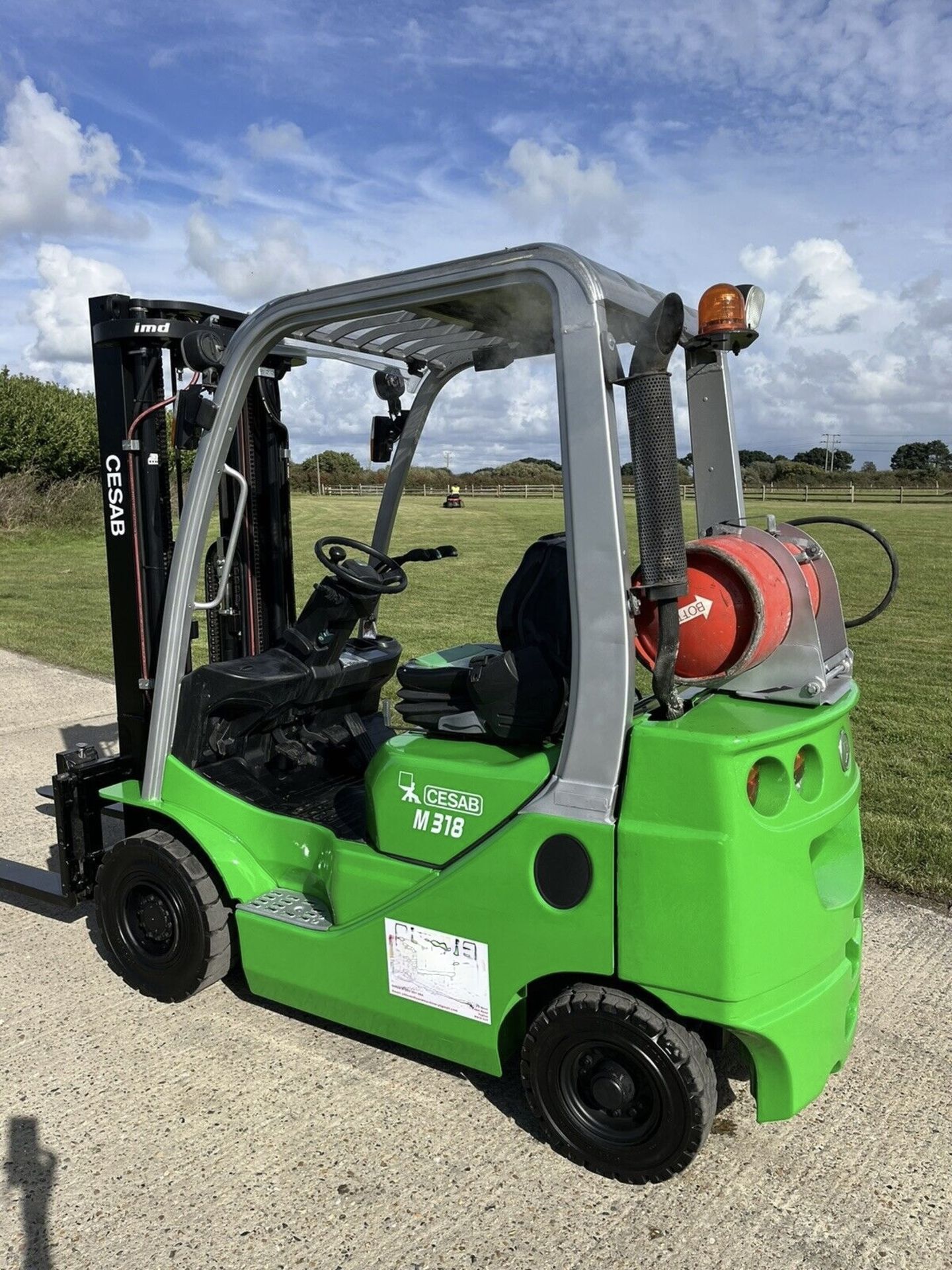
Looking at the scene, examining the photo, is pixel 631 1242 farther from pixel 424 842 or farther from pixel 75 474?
pixel 75 474

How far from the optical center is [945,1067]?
3.42m

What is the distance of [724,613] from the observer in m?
2.72

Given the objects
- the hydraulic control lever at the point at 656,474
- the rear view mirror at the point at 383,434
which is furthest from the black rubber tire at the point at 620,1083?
the rear view mirror at the point at 383,434

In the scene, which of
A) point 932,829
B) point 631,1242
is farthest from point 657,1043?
point 932,829

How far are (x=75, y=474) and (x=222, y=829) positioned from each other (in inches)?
1034

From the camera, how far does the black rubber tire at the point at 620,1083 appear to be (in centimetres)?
270

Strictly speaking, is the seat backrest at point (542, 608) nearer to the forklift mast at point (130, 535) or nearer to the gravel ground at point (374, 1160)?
the forklift mast at point (130, 535)

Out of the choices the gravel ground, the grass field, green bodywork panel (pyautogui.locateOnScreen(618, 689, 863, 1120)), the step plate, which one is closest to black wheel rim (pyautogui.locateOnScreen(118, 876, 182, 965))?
the gravel ground

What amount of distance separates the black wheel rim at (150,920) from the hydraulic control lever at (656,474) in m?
2.19

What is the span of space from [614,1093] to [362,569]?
196 centimetres

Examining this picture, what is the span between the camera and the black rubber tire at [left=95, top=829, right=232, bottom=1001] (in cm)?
369

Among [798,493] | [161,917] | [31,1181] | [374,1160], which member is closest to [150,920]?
[161,917]

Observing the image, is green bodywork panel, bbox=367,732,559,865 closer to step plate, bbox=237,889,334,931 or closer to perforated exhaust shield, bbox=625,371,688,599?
step plate, bbox=237,889,334,931

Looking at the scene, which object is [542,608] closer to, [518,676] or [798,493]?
[518,676]
